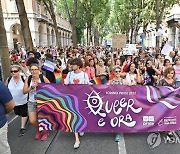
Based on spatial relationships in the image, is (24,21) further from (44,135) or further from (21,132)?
(44,135)

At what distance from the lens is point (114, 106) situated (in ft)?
16.1

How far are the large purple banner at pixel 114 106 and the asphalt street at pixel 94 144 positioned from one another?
248 mm

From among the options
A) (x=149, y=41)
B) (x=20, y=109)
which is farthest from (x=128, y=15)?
(x=20, y=109)

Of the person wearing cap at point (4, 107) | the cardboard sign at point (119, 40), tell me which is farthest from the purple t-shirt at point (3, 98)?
the cardboard sign at point (119, 40)

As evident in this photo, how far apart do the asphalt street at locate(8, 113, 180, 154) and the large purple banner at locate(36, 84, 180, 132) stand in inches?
9.8

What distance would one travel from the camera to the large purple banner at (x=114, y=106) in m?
4.88

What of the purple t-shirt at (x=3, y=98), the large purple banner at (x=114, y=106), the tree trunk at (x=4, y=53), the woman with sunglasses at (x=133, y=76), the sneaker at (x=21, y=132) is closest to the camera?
the purple t-shirt at (x=3, y=98)

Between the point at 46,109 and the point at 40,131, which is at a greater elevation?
the point at 46,109

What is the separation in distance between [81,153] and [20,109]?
1830mm

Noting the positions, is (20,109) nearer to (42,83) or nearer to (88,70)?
(42,83)

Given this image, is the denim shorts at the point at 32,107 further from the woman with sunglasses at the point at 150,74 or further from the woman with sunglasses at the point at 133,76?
the woman with sunglasses at the point at 150,74

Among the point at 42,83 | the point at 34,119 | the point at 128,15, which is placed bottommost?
the point at 34,119

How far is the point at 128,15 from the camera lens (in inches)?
1437

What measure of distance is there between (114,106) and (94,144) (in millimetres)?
802
